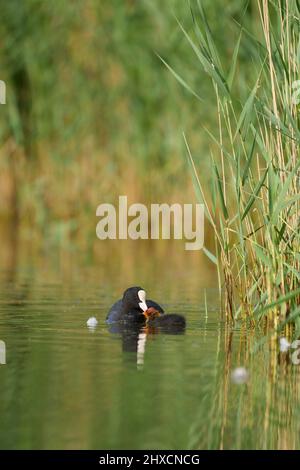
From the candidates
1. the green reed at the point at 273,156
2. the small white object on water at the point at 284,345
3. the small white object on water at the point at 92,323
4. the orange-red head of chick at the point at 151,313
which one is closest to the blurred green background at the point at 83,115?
the orange-red head of chick at the point at 151,313

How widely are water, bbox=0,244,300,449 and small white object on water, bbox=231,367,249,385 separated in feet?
0.09

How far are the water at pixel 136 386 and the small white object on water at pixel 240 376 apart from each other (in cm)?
3

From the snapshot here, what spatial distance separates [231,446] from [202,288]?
5.45 meters

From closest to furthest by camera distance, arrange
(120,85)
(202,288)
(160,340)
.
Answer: (160,340) → (202,288) → (120,85)

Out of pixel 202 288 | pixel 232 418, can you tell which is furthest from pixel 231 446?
pixel 202 288

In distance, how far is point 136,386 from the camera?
213 inches

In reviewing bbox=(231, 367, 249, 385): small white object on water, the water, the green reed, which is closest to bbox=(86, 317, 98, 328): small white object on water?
the water

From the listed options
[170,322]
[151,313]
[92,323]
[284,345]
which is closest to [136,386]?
[284,345]

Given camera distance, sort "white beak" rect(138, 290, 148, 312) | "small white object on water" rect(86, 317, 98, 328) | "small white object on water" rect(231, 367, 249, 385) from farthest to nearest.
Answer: "white beak" rect(138, 290, 148, 312)
"small white object on water" rect(86, 317, 98, 328)
"small white object on water" rect(231, 367, 249, 385)

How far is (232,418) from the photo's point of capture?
4918 mm

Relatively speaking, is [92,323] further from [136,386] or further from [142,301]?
[136,386]

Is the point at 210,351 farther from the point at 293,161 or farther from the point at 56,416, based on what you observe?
the point at 56,416

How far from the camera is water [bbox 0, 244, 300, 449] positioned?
458 cm

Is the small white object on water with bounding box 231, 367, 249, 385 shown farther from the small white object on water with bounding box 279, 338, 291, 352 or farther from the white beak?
the white beak
